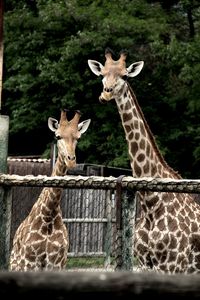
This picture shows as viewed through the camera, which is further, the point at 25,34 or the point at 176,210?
the point at 25,34

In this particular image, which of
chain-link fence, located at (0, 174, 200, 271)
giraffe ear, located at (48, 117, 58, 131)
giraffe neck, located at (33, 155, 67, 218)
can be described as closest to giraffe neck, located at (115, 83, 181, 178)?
chain-link fence, located at (0, 174, 200, 271)

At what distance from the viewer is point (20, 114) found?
28.3 meters

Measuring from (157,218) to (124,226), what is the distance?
1667 millimetres

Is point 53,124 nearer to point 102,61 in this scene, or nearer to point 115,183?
point 115,183

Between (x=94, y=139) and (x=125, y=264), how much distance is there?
2012cm

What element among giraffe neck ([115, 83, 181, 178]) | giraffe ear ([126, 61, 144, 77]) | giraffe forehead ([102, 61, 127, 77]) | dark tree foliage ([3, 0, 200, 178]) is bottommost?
giraffe neck ([115, 83, 181, 178])

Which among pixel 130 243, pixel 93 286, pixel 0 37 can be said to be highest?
A: pixel 0 37

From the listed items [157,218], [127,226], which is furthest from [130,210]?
[157,218]

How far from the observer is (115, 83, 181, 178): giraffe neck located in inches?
352

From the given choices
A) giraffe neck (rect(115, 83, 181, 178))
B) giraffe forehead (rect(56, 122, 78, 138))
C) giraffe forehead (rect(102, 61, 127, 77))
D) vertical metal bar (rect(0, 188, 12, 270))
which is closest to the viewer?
vertical metal bar (rect(0, 188, 12, 270))

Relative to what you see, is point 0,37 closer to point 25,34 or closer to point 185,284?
point 185,284

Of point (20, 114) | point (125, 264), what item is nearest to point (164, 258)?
point (125, 264)

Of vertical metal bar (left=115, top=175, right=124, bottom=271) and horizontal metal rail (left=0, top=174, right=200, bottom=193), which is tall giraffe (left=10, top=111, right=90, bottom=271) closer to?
horizontal metal rail (left=0, top=174, right=200, bottom=193)

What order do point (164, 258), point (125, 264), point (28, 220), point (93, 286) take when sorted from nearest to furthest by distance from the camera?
point (93, 286), point (125, 264), point (164, 258), point (28, 220)
